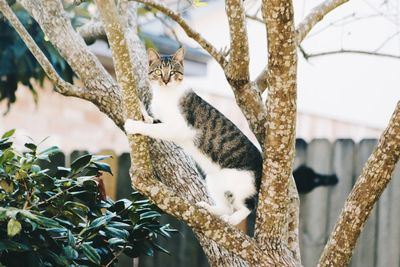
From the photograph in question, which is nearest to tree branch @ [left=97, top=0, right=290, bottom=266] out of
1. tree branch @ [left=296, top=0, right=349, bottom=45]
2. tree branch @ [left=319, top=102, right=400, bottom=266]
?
tree branch @ [left=319, top=102, right=400, bottom=266]

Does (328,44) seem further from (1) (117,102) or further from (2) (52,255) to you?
(2) (52,255)

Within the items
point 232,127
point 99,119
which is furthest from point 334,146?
point 99,119

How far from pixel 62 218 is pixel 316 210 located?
5.44 feet

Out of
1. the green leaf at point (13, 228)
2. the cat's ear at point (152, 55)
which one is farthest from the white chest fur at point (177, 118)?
the green leaf at point (13, 228)

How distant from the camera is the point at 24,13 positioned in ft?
15.3

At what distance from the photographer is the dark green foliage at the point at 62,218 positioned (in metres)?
2.19

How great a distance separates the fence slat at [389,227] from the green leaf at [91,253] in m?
1.89

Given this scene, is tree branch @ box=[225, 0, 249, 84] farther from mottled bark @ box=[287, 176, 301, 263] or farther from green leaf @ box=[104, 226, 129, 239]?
green leaf @ box=[104, 226, 129, 239]

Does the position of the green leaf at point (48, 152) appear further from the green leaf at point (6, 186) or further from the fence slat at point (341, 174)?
the fence slat at point (341, 174)

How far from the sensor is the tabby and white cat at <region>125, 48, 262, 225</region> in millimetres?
2654

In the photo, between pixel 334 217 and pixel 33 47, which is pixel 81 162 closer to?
pixel 33 47

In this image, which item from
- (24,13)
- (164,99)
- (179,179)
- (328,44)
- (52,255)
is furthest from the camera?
(328,44)

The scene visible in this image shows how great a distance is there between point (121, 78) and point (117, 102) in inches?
24.4

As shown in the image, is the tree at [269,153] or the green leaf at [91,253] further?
the green leaf at [91,253]
